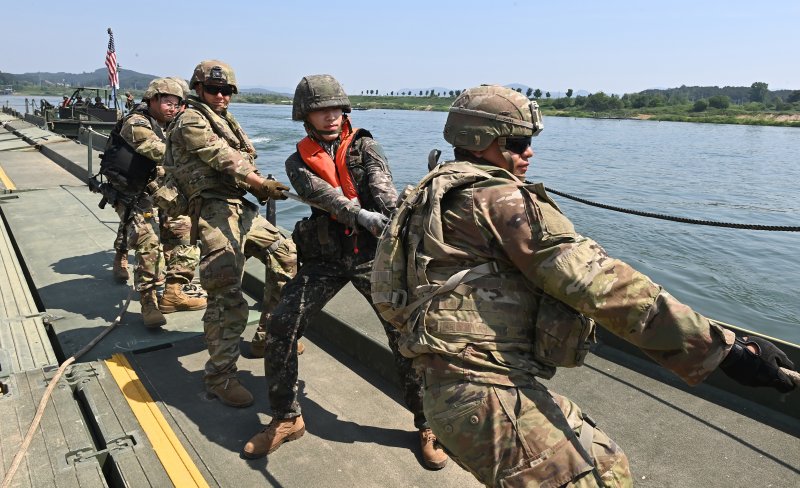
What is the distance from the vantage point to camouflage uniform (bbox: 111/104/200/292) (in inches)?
219

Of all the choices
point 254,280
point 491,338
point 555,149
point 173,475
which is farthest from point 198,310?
point 555,149

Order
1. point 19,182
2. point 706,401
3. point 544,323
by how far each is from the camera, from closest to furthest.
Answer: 1. point 544,323
2. point 706,401
3. point 19,182

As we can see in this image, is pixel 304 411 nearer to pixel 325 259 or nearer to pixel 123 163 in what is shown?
pixel 325 259

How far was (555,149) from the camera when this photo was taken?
1533 inches

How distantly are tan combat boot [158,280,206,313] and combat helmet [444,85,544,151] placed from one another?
12.9ft

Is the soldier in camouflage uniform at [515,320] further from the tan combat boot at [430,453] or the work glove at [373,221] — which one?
the tan combat boot at [430,453]

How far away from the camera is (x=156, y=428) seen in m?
3.62

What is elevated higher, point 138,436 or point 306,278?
point 306,278

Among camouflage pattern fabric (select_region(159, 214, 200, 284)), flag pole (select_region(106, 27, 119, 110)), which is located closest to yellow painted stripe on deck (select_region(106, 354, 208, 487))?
camouflage pattern fabric (select_region(159, 214, 200, 284))

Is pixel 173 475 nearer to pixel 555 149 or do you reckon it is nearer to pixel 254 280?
pixel 254 280

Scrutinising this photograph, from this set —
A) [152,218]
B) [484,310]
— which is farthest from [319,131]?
[152,218]

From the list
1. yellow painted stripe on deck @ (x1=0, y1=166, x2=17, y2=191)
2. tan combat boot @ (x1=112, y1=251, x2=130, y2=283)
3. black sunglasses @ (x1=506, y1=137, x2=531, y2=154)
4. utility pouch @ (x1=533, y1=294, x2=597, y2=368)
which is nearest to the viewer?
utility pouch @ (x1=533, y1=294, x2=597, y2=368)

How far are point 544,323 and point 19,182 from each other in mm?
13146

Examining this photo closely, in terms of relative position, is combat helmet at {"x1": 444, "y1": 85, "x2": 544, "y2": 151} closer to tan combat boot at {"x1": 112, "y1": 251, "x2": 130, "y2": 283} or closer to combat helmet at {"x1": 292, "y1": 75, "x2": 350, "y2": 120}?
combat helmet at {"x1": 292, "y1": 75, "x2": 350, "y2": 120}
